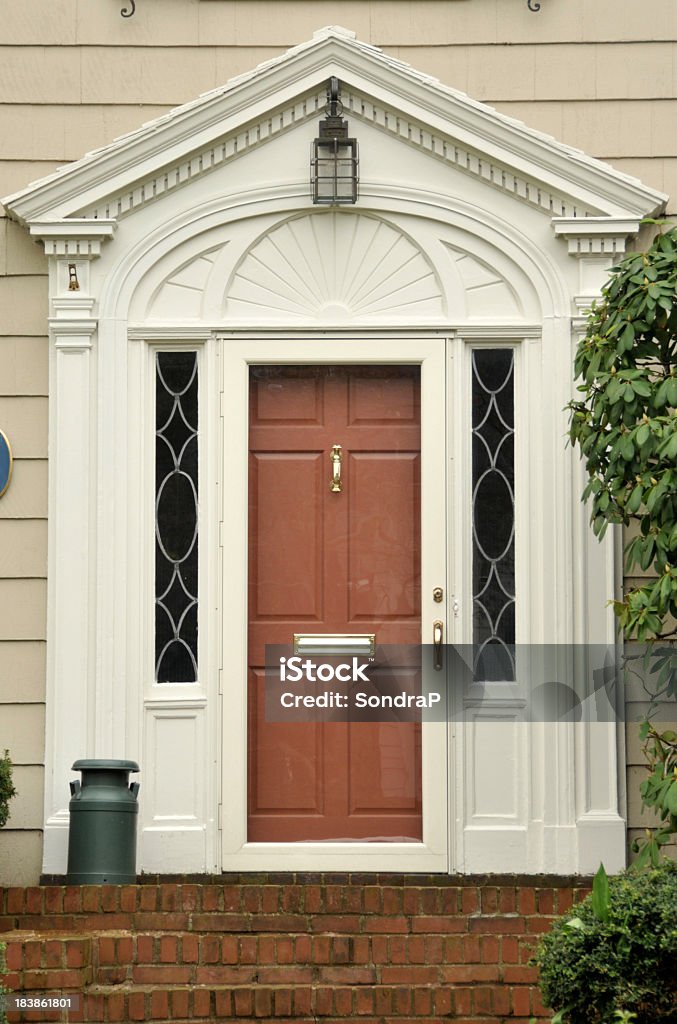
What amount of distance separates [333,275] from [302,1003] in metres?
3.14

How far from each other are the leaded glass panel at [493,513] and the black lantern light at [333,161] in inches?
37.1

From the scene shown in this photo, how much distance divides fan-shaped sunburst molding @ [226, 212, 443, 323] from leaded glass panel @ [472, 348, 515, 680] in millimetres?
397

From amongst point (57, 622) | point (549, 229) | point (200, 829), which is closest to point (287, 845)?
point (200, 829)

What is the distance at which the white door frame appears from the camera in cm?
632

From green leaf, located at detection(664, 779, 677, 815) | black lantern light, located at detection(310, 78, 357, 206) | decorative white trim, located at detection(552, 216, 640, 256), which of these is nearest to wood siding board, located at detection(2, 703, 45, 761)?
black lantern light, located at detection(310, 78, 357, 206)

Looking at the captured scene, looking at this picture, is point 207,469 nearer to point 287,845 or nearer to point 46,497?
point 46,497

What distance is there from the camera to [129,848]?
6.05 m

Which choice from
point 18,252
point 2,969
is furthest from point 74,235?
point 2,969

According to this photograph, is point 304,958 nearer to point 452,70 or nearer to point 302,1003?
point 302,1003

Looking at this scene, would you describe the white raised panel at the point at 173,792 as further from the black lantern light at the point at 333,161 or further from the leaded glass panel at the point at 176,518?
the black lantern light at the point at 333,161

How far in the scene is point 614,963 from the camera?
4.54 metres

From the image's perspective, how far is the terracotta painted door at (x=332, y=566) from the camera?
6.41 metres

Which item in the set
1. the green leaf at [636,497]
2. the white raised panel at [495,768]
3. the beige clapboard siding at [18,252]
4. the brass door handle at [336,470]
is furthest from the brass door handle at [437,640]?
the beige clapboard siding at [18,252]

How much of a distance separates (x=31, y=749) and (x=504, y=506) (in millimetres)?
2370
